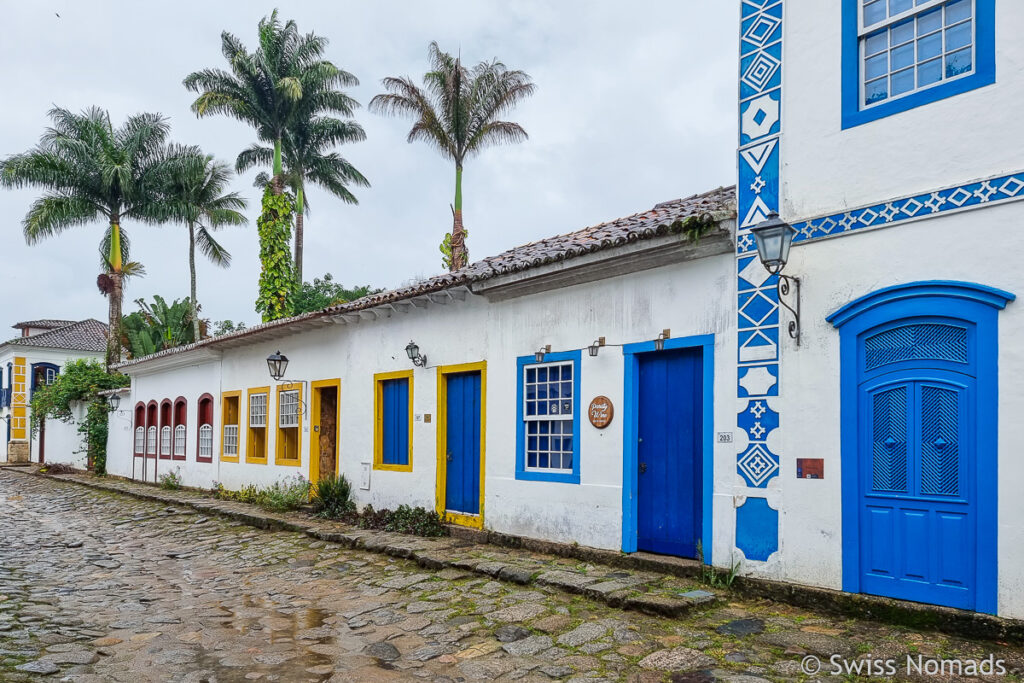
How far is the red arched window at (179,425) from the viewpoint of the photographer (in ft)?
65.0

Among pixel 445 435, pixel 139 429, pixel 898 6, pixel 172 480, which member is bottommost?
pixel 172 480

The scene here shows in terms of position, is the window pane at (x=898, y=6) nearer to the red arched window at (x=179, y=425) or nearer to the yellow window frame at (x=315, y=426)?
the yellow window frame at (x=315, y=426)

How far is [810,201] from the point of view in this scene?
6883 millimetres

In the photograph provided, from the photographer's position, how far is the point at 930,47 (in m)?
6.25

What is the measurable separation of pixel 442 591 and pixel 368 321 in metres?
6.21

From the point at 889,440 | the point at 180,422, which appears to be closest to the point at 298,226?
the point at 180,422

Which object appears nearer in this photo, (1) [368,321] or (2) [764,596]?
(2) [764,596]

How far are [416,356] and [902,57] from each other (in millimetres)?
7338

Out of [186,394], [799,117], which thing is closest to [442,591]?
[799,117]

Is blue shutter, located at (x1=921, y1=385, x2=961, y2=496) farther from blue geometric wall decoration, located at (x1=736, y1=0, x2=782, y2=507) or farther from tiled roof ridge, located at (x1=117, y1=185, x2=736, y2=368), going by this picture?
tiled roof ridge, located at (x1=117, y1=185, x2=736, y2=368)

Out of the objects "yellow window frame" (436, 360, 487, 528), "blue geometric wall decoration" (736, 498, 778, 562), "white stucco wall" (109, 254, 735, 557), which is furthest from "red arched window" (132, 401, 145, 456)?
"blue geometric wall decoration" (736, 498, 778, 562)

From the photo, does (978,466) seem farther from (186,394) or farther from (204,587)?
(186,394)

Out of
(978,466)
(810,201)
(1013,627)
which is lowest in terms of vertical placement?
(1013,627)

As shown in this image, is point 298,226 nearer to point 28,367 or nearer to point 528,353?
point 28,367
